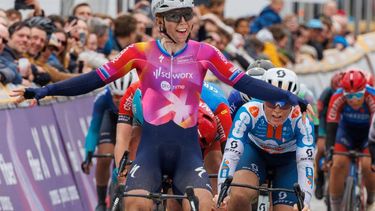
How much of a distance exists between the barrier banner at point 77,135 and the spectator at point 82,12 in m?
1.47

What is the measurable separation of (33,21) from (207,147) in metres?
3.74

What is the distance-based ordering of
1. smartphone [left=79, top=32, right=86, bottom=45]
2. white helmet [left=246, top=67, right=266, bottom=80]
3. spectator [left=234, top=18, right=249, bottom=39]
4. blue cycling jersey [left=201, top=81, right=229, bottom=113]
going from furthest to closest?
spectator [left=234, top=18, right=249, bottom=39], smartphone [left=79, top=32, right=86, bottom=45], white helmet [left=246, top=67, right=266, bottom=80], blue cycling jersey [left=201, top=81, right=229, bottom=113]

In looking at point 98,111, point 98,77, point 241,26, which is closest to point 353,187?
point 98,111

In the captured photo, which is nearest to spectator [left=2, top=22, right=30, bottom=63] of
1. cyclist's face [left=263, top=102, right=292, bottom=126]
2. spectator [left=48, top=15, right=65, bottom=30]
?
spectator [left=48, top=15, right=65, bottom=30]

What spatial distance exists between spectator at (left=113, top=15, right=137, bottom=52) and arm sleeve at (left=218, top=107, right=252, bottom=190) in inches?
232

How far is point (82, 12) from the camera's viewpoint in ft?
61.1

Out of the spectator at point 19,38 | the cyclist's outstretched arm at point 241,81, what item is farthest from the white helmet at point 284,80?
the spectator at point 19,38

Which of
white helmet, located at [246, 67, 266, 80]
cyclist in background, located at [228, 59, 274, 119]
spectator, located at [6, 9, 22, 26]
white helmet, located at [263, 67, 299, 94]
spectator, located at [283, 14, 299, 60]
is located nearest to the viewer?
white helmet, located at [263, 67, 299, 94]

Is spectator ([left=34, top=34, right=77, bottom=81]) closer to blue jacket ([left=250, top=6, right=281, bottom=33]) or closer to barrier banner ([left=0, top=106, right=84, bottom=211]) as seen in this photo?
barrier banner ([left=0, top=106, right=84, bottom=211])

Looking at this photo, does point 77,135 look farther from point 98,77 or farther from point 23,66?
point 98,77

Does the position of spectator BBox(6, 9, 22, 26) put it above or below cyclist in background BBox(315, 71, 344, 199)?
above

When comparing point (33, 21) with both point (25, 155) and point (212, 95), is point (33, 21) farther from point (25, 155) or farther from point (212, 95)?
point (212, 95)

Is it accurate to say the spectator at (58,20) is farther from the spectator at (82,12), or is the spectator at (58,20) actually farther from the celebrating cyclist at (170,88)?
the celebrating cyclist at (170,88)

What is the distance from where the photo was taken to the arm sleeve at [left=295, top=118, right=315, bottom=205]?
38.3 feet
